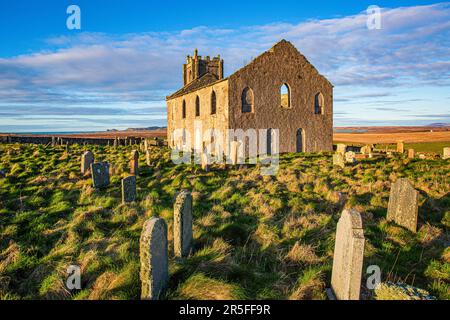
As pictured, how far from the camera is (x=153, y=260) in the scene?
419cm

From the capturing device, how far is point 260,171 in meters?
13.5

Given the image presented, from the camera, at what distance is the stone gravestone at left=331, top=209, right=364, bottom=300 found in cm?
402

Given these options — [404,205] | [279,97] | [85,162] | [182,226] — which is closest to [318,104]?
[279,97]

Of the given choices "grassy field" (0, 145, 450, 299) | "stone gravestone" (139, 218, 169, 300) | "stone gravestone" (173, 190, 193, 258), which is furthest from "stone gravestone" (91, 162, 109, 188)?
"stone gravestone" (139, 218, 169, 300)

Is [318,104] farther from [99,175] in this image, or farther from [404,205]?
[99,175]

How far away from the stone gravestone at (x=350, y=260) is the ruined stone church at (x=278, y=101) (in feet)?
54.8

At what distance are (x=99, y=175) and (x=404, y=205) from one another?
951cm

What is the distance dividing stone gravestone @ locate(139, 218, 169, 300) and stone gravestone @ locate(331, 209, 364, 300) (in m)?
2.45

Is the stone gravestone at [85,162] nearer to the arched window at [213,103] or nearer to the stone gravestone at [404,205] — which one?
the stone gravestone at [404,205]

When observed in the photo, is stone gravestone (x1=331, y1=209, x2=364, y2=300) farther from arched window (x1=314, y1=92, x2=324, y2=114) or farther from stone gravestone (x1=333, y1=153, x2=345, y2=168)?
arched window (x1=314, y1=92, x2=324, y2=114)
